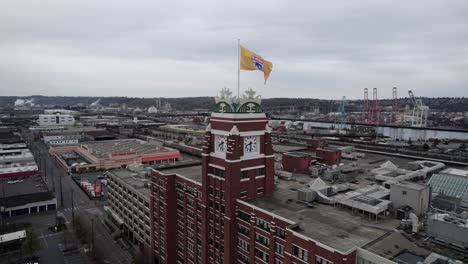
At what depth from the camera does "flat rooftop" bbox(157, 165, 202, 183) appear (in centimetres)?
5669

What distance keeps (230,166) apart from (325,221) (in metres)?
14.3

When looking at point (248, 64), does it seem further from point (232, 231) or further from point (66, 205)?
point (66, 205)

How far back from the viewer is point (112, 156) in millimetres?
147500

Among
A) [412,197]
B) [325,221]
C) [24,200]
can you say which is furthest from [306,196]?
[24,200]

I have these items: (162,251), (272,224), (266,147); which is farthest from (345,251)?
(162,251)

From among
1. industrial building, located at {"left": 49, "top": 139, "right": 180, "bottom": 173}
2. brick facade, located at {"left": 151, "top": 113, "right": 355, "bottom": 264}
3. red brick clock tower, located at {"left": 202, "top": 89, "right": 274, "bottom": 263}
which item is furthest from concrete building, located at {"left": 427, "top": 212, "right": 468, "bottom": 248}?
industrial building, located at {"left": 49, "top": 139, "right": 180, "bottom": 173}

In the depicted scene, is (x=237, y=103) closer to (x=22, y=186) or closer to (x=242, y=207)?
(x=242, y=207)

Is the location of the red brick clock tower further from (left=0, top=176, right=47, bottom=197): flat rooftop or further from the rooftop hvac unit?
(left=0, top=176, right=47, bottom=197): flat rooftop

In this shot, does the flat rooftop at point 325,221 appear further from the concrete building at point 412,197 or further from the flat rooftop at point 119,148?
the flat rooftop at point 119,148

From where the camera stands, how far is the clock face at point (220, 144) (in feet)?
145

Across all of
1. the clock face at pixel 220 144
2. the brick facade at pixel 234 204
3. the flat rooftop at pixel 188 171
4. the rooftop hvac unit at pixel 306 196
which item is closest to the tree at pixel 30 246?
the flat rooftop at pixel 188 171

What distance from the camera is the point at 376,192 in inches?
1773

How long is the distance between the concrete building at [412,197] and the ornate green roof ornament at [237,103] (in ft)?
72.5

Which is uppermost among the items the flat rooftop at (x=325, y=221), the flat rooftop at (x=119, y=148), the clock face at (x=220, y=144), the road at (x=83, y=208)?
the clock face at (x=220, y=144)
